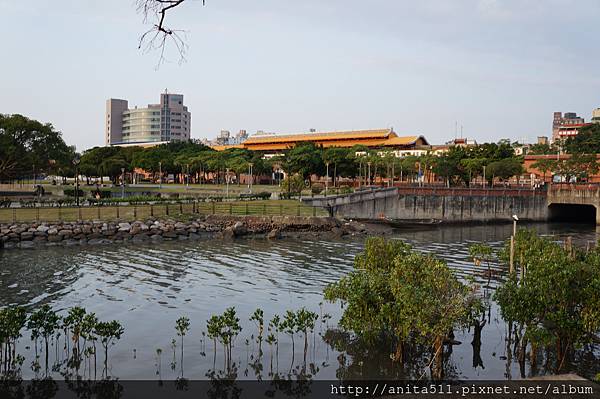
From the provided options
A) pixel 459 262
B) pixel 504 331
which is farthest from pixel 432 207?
pixel 504 331

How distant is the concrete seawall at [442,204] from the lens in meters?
78.3

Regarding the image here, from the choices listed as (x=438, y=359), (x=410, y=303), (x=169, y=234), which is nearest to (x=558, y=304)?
(x=438, y=359)

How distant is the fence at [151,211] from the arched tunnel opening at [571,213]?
43741 millimetres

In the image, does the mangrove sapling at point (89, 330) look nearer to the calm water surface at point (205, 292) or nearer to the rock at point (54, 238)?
the calm water surface at point (205, 292)

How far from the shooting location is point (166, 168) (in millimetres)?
142375

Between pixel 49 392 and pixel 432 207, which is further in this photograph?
pixel 432 207

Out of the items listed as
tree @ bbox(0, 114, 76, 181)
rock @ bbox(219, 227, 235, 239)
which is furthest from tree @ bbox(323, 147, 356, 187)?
rock @ bbox(219, 227, 235, 239)

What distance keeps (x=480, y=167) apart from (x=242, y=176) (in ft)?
218

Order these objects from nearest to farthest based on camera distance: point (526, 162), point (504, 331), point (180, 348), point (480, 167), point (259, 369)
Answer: point (259, 369), point (180, 348), point (504, 331), point (480, 167), point (526, 162)

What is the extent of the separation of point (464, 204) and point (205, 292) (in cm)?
6307

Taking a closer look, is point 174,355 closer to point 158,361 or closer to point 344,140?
point 158,361

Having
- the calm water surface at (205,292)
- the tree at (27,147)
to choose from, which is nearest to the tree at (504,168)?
the calm water surface at (205,292)

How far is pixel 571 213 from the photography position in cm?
9650

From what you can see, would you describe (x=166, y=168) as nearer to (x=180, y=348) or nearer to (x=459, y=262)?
(x=459, y=262)
